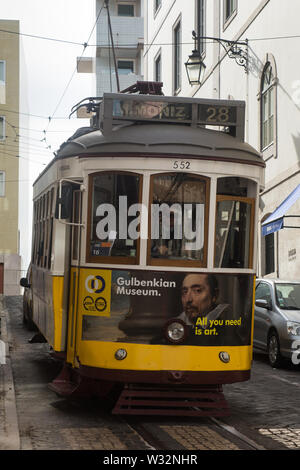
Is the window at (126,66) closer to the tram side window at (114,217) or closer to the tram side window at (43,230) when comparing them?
the tram side window at (43,230)

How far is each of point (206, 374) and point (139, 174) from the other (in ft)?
7.10

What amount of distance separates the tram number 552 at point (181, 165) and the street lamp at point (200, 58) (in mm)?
10708

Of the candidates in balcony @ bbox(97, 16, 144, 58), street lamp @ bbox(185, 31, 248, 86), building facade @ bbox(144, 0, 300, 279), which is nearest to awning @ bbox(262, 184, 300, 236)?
building facade @ bbox(144, 0, 300, 279)

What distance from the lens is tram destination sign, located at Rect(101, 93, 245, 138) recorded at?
928 centimetres

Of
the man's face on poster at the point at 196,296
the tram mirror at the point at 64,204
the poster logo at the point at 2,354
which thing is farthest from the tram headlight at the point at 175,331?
the poster logo at the point at 2,354

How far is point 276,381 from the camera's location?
502 inches

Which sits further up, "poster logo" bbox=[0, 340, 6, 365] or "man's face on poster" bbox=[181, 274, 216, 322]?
"man's face on poster" bbox=[181, 274, 216, 322]

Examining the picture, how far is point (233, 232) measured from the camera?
30.0ft

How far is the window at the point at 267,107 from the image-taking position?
22297mm

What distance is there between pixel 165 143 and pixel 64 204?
53.1 inches

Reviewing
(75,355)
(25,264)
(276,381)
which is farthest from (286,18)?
(25,264)

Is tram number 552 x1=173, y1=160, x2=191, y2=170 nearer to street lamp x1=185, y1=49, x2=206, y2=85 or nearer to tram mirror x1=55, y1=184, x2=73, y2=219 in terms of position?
tram mirror x1=55, y1=184, x2=73, y2=219

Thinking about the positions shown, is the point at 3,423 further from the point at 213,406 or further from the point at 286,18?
the point at 286,18

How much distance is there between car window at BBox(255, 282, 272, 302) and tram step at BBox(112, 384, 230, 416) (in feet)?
21.4
